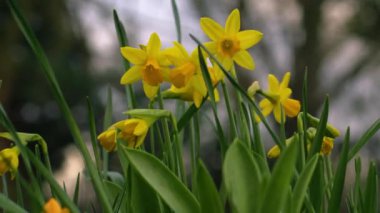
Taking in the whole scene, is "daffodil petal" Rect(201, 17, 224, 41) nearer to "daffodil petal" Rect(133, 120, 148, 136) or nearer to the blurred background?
"daffodil petal" Rect(133, 120, 148, 136)

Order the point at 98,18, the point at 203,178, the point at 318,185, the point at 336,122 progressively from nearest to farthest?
the point at 203,178
the point at 318,185
the point at 336,122
the point at 98,18

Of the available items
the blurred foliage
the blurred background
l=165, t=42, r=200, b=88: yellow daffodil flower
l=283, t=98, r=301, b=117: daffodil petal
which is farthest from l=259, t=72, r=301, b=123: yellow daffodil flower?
the blurred foliage

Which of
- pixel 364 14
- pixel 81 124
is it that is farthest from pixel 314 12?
pixel 81 124

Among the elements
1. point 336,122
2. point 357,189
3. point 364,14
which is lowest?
point 336,122

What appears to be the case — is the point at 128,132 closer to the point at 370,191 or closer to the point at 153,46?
the point at 153,46

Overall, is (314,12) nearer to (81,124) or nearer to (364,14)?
(364,14)

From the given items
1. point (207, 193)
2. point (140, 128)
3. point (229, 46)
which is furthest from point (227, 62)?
point (207, 193)

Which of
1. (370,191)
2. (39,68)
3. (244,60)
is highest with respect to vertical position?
(244,60)

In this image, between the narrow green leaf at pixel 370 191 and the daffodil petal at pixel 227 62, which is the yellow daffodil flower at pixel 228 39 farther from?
the narrow green leaf at pixel 370 191
